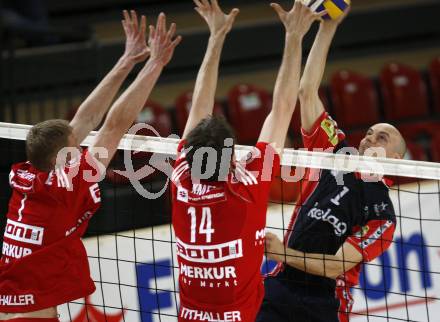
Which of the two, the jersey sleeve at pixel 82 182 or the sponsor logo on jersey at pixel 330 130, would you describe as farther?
the sponsor logo on jersey at pixel 330 130

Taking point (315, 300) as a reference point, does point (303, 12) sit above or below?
above

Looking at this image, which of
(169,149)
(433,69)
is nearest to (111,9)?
(433,69)

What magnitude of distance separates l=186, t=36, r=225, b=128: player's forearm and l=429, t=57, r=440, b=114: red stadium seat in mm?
6836

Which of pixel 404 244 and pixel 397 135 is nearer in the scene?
pixel 397 135

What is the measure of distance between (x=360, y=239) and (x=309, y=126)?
0.69 m

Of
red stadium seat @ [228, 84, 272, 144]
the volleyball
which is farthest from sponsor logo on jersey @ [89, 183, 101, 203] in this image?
red stadium seat @ [228, 84, 272, 144]

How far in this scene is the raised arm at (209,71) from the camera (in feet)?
16.6

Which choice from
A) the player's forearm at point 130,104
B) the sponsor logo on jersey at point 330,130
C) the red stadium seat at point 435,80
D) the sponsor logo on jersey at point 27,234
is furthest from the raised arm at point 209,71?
the red stadium seat at point 435,80

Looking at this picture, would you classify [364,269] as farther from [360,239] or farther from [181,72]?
[181,72]

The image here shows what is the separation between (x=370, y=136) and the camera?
576 cm

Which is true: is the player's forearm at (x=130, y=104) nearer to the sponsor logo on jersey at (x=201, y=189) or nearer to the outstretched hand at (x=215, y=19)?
the outstretched hand at (x=215, y=19)

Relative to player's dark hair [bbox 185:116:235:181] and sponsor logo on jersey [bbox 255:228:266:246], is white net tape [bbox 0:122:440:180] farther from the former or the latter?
player's dark hair [bbox 185:116:235:181]

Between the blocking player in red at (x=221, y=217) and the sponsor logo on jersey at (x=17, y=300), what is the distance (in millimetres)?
789

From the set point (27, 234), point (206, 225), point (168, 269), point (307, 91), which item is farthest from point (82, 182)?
point (168, 269)
